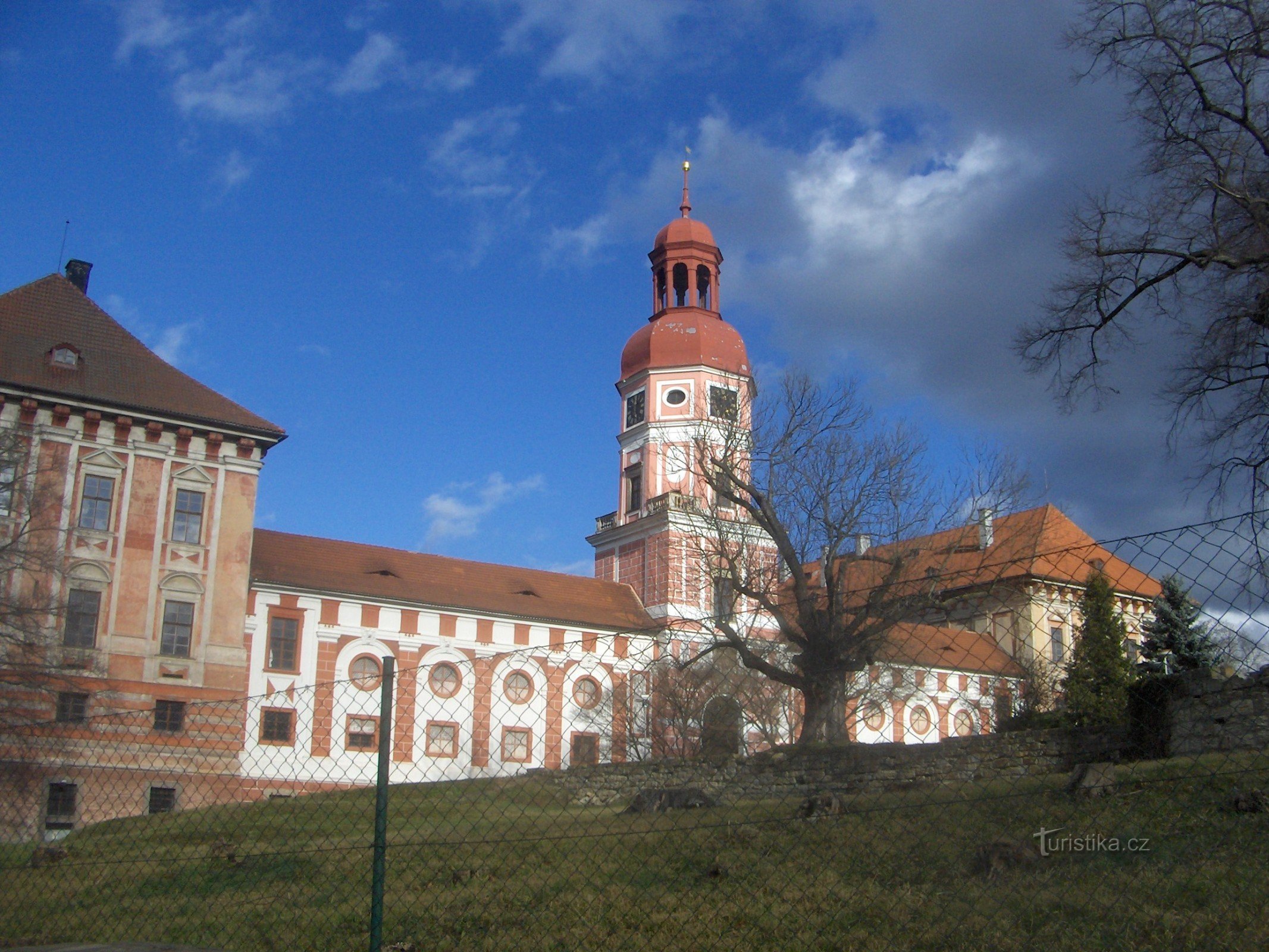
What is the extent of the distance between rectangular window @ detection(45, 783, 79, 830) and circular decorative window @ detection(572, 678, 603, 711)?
21.0 meters

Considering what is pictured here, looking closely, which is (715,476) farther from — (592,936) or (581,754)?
(592,936)

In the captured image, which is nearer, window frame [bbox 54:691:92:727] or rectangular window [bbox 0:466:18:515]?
rectangular window [bbox 0:466:18:515]

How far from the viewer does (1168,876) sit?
8.32 meters

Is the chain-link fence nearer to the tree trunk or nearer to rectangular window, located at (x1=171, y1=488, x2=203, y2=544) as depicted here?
the tree trunk

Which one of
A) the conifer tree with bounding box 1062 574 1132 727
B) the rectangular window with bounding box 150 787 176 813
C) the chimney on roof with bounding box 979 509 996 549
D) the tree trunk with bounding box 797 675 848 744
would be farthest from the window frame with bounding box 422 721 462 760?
the chimney on roof with bounding box 979 509 996 549

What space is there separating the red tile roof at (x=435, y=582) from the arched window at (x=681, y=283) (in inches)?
520

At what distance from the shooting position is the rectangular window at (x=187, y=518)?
34.5 meters

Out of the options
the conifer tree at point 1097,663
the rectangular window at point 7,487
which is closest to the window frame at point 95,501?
the rectangular window at point 7,487

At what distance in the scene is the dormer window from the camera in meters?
34.0

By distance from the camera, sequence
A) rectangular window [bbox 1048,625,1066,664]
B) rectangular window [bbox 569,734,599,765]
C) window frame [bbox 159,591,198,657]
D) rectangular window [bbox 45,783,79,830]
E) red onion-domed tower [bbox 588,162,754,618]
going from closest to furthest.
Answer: rectangular window [bbox 1048,625,1066,664] → rectangular window [bbox 569,734,599,765] → rectangular window [bbox 45,783,79,830] → window frame [bbox 159,591,198,657] → red onion-domed tower [bbox 588,162,754,618]

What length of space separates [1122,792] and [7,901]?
30.4 ft

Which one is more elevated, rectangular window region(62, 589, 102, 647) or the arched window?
the arched window

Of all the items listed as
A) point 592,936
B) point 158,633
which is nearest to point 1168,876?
point 592,936

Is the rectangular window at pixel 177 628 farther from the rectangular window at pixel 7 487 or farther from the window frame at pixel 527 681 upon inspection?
the window frame at pixel 527 681
